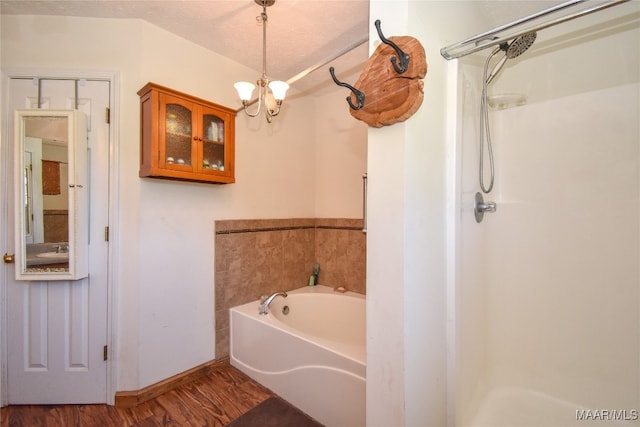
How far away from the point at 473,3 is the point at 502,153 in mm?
859

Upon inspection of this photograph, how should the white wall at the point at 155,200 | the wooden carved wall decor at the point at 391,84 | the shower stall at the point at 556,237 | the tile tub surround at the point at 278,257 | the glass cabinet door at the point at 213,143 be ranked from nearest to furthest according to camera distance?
1. the wooden carved wall decor at the point at 391,84
2. the shower stall at the point at 556,237
3. the white wall at the point at 155,200
4. the glass cabinet door at the point at 213,143
5. the tile tub surround at the point at 278,257

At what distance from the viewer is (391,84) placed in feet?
2.98

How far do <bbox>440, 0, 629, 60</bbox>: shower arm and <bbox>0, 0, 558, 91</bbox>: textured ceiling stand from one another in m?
0.59

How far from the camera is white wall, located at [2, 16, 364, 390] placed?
5.45 ft

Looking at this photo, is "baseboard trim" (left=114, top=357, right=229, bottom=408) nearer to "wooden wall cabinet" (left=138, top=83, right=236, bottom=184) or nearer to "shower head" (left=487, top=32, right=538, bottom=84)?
"wooden wall cabinet" (left=138, top=83, right=236, bottom=184)

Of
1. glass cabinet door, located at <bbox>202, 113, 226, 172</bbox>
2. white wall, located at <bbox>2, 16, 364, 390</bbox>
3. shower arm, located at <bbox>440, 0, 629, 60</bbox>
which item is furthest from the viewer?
glass cabinet door, located at <bbox>202, 113, 226, 172</bbox>

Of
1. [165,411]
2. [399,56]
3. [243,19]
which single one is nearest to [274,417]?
[165,411]

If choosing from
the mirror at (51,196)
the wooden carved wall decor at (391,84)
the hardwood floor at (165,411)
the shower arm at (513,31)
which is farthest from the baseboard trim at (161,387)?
the shower arm at (513,31)

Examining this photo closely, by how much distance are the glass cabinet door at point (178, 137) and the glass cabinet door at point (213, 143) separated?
95 millimetres

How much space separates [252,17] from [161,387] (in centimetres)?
238

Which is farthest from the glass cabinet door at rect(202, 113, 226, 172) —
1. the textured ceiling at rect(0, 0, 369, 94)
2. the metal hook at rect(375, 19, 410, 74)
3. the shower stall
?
the shower stall

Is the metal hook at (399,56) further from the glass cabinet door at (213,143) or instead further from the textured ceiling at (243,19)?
the glass cabinet door at (213,143)

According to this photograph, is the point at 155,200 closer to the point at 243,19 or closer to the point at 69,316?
the point at 69,316

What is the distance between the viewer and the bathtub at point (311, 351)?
1.47 metres
